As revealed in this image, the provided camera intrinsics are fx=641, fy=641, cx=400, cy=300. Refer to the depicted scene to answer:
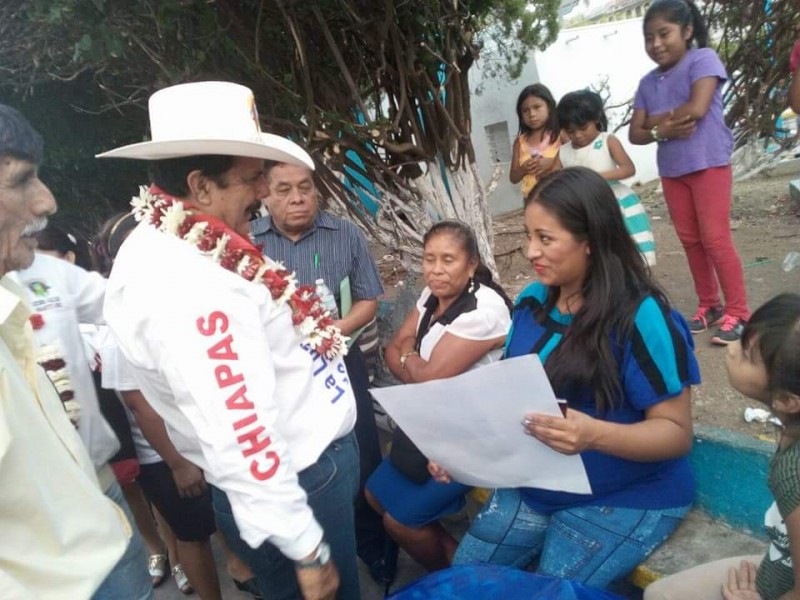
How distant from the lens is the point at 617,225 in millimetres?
1831

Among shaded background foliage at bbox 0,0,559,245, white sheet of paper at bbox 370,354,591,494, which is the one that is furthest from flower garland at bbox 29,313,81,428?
Answer: shaded background foliage at bbox 0,0,559,245

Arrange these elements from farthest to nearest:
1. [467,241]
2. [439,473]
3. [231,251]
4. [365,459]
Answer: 1. [365,459]
2. [467,241]
3. [439,473]
4. [231,251]

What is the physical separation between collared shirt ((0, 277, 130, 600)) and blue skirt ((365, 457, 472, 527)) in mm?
1160

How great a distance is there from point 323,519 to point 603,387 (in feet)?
2.74

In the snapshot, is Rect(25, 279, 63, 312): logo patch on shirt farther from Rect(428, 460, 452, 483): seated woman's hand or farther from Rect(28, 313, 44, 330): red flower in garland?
Rect(428, 460, 452, 483): seated woman's hand

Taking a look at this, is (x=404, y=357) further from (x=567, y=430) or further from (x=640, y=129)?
(x=640, y=129)

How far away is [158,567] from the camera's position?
3.18 m

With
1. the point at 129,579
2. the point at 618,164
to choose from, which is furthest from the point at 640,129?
the point at 129,579

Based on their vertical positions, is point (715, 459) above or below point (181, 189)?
below

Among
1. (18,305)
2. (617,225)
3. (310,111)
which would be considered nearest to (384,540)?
(617,225)

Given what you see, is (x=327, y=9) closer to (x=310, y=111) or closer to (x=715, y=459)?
(x=310, y=111)

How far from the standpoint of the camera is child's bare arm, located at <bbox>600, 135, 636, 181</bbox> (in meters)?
3.79

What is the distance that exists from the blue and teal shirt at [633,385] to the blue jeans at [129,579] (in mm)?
Result: 1146

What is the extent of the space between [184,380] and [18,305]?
1.29ft
